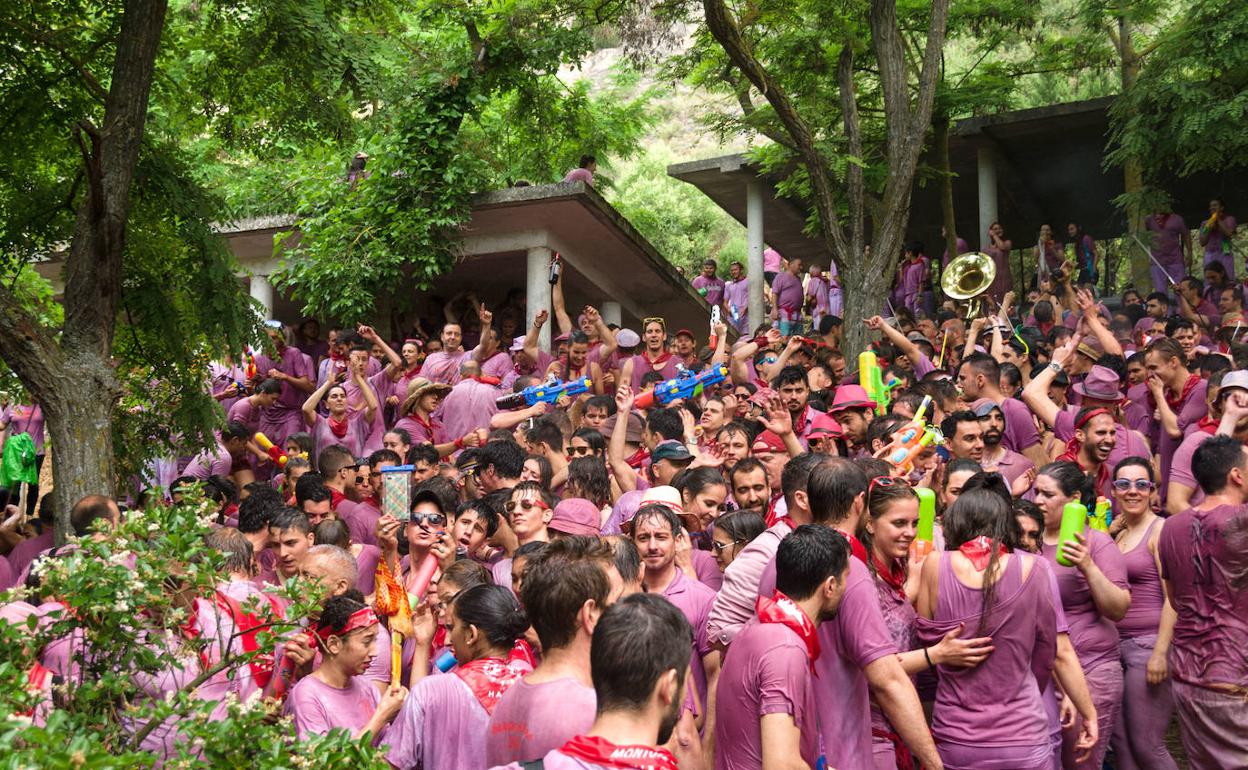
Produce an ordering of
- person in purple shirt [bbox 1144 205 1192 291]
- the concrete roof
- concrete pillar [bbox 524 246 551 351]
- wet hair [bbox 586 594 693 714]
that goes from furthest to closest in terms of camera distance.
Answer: the concrete roof → person in purple shirt [bbox 1144 205 1192 291] → concrete pillar [bbox 524 246 551 351] → wet hair [bbox 586 594 693 714]

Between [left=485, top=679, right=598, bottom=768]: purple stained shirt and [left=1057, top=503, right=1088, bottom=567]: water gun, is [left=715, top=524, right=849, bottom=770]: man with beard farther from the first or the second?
[left=1057, top=503, right=1088, bottom=567]: water gun

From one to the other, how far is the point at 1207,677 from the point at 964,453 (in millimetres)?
2317

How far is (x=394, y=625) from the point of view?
5.68 m

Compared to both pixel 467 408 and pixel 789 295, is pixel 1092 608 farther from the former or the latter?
pixel 789 295

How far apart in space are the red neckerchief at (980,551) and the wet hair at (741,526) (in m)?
1.06

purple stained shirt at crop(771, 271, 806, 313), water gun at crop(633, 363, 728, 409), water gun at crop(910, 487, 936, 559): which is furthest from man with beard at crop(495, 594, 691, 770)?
purple stained shirt at crop(771, 271, 806, 313)

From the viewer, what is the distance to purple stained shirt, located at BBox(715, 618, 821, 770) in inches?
164

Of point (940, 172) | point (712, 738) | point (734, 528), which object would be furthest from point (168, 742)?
point (940, 172)

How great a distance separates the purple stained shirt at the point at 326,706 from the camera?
4.93 metres

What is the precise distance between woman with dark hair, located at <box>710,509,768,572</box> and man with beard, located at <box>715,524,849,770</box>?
1427 millimetres

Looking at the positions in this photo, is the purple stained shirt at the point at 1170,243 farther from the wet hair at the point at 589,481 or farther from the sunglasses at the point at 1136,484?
the wet hair at the point at 589,481

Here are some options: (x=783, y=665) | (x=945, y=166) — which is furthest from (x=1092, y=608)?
(x=945, y=166)

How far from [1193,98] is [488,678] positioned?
567 inches

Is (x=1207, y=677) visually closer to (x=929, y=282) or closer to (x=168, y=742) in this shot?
(x=168, y=742)
